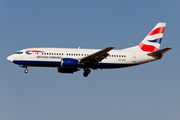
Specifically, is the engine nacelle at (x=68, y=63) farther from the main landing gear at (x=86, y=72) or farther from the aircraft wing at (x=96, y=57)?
the main landing gear at (x=86, y=72)

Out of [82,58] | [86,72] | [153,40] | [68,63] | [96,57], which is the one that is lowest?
[86,72]

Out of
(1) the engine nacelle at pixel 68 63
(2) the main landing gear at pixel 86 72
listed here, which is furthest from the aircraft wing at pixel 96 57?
(2) the main landing gear at pixel 86 72

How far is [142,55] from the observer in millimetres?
51406

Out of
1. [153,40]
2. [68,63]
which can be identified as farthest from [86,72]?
[153,40]

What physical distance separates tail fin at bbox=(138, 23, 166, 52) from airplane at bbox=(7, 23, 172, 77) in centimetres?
120

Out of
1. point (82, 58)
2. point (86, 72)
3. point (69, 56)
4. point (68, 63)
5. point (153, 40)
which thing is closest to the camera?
point (68, 63)

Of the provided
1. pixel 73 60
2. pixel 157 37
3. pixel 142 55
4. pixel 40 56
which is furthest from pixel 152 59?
pixel 40 56

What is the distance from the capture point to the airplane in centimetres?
4803

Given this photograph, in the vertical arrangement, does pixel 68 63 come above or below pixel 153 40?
below

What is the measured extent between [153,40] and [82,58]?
47.2 ft

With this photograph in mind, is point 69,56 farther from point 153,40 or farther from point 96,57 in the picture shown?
point 153,40

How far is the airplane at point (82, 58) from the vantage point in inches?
1891

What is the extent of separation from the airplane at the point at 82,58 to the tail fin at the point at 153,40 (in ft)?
3.95

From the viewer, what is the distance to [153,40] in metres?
54.7
